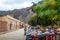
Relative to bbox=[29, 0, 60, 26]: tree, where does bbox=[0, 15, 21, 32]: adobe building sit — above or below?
below

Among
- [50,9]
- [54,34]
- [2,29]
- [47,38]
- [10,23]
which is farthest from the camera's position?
[10,23]

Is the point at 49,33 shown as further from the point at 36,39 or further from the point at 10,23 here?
the point at 10,23

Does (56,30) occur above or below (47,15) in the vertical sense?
below

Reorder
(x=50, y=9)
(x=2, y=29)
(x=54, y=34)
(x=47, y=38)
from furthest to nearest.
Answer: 1. (x=2, y=29)
2. (x=47, y=38)
3. (x=54, y=34)
4. (x=50, y=9)

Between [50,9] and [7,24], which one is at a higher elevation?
[50,9]

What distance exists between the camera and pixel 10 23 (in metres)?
36.2

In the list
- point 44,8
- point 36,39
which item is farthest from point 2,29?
point 44,8

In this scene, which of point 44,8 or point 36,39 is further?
point 36,39

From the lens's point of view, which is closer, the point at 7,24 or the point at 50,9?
the point at 50,9

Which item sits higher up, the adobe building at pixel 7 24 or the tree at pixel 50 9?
the tree at pixel 50 9

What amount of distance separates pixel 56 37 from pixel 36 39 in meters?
1.20

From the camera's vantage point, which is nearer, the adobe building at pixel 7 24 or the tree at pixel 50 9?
the tree at pixel 50 9

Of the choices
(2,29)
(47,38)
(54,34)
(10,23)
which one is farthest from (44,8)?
(10,23)

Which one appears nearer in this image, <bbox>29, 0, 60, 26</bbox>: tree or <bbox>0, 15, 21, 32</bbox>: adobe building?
<bbox>29, 0, 60, 26</bbox>: tree
